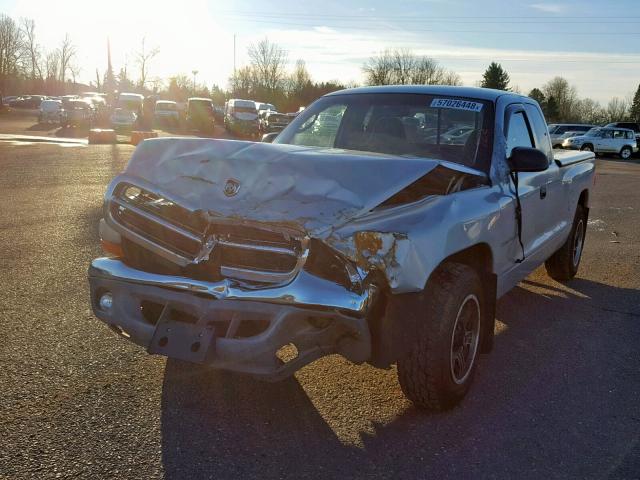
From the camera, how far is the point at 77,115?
123 ft

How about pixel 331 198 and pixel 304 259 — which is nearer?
pixel 304 259

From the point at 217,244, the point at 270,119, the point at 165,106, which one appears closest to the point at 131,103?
the point at 165,106

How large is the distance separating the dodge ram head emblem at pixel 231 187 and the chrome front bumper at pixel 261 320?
0.46m

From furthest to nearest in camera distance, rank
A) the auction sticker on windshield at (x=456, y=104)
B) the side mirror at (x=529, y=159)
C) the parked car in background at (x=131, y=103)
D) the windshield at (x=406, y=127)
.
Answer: the parked car in background at (x=131, y=103)
the auction sticker on windshield at (x=456, y=104)
the windshield at (x=406, y=127)
the side mirror at (x=529, y=159)

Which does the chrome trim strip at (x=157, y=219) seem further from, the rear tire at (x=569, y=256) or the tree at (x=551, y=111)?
the tree at (x=551, y=111)

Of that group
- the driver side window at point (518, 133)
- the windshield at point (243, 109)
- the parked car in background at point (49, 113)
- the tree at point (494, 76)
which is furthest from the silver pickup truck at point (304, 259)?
the tree at point (494, 76)

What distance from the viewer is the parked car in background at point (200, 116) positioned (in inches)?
1522

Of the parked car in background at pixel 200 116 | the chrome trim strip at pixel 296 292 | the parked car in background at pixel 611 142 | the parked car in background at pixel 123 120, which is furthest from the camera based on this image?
the parked car in background at pixel 200 116

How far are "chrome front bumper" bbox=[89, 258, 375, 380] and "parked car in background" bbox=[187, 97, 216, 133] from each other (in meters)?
36.3

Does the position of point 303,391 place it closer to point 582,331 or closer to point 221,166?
point 221,166

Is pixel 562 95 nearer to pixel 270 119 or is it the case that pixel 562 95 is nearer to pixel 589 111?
pixel 589 111

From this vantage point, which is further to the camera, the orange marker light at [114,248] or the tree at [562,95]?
the tree at [562,95]

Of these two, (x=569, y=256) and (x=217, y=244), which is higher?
(x=217, y=244)

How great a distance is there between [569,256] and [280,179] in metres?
4.19
